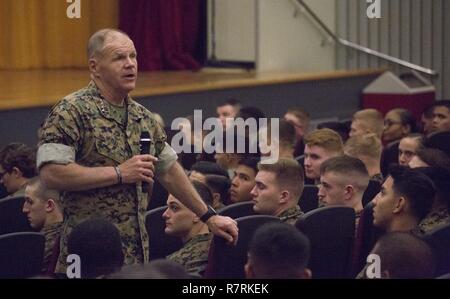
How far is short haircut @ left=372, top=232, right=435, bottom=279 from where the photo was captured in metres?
3.34

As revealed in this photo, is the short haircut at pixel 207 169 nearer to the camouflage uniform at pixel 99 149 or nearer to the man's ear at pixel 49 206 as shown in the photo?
the man's ear at pixel 49 206

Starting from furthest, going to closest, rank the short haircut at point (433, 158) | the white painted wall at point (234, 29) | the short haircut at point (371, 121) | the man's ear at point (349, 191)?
1. the white painted wall at point (234, 29)
2. the short haircut at point (371, 121)
3. the short haircut at point (433, 158)
4. the man's ear at point (349, 191)

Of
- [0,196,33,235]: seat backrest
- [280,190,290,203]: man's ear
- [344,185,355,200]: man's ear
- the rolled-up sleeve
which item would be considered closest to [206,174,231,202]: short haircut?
[280,190,290,203]: man's ear

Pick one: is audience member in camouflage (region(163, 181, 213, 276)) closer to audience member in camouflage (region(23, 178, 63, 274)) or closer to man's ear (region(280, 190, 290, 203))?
man's ear (region(280, 190, 290, 203))

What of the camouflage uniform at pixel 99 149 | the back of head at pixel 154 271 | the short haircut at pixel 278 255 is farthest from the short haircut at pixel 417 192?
the back of head at pixel 154 271

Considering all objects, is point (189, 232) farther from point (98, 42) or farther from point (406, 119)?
point (406, 119)

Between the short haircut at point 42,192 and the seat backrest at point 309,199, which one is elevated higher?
the short haircut at point 42,192

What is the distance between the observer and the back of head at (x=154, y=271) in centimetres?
256

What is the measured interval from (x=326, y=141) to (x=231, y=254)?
2157 mm

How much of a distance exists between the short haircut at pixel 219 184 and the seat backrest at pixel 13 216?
89 cm

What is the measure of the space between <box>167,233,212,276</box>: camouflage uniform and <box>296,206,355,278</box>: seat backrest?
15.6 inches

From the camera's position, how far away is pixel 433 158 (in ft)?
17.7

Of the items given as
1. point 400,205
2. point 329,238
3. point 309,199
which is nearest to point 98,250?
point 329,238

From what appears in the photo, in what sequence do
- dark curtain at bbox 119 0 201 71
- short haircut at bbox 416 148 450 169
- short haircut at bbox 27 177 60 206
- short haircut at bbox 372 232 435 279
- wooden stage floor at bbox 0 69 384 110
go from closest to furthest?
short haircut at bbox 372 232 435 279
short haircut at bbox 27 177 60 206
short haircut at bbox 416 148 450 169
wooden stage floor at bbox 0 69 384 110
dark curtain at bbox 119 0 201 71
